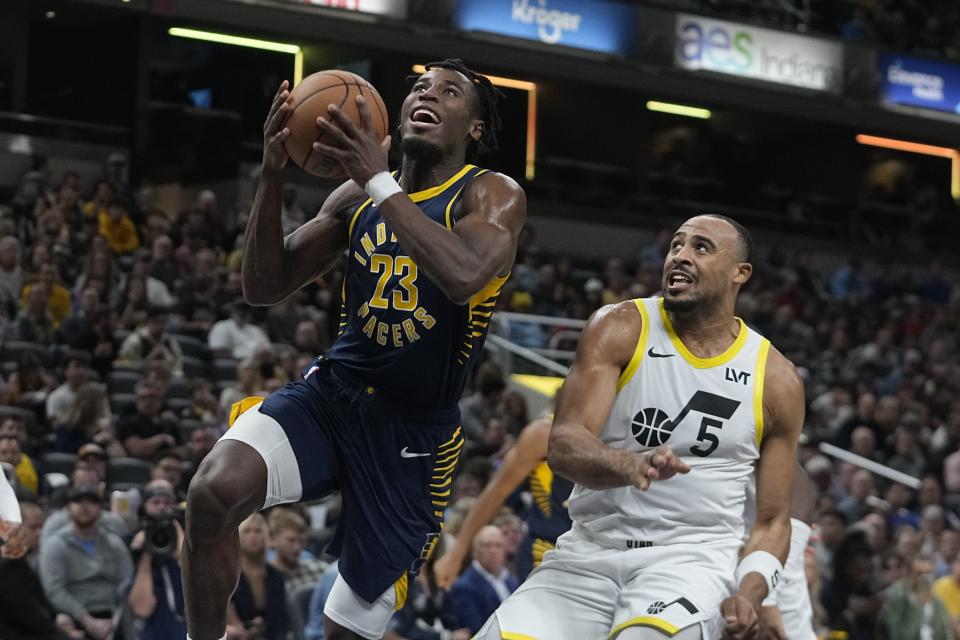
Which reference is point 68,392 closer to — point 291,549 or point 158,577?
point 291,549

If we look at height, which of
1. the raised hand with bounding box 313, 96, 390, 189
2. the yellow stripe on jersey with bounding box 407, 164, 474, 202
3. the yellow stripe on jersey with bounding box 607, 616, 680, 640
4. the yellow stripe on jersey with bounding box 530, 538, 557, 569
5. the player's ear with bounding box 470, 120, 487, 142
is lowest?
the yellow stripe on jersey with bounding box 530, 538, 557, 569

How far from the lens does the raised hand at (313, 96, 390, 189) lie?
4902 mm

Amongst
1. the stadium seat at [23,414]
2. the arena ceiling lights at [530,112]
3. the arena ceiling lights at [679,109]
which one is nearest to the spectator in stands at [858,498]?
the stadium seat at [23,414]

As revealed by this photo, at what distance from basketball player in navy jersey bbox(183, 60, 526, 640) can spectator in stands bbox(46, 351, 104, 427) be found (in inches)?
261

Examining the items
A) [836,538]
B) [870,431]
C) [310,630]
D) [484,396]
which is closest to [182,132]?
[484,396]

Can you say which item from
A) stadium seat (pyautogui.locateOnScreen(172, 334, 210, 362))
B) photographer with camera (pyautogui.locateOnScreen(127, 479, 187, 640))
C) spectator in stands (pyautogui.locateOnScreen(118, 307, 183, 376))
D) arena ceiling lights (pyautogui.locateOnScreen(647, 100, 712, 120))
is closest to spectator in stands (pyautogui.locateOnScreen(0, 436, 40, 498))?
photographer with camera (pyautogui.locateOnScreen(127, 479, 187, 640))

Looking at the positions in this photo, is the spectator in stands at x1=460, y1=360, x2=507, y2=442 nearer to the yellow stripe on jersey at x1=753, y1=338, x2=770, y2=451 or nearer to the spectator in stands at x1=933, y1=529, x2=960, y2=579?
the spectator in stands at x1=933, y1=529, x2=960, y2=579

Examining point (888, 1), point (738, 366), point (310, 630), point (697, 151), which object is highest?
point (888, 1)

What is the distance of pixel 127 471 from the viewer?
423 inches

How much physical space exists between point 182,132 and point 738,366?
1667 centimetres

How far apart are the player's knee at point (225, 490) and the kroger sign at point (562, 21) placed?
55.1 ft

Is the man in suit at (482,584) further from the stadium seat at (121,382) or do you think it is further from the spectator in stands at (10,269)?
the spectator in stands at (10,269)

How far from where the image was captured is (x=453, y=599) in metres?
9.68

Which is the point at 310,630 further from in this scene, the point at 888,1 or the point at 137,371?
the point at 888,1
